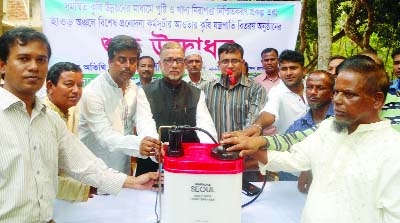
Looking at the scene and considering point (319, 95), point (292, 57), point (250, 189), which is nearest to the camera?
point (250, 189)

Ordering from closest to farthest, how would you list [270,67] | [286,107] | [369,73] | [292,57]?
[369,73], [286,107], [292,57], [270,67]

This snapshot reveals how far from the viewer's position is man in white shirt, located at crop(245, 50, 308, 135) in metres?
3.49

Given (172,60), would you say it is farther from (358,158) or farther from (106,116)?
(358,158)

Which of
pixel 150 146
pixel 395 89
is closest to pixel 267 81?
pixel 395 89

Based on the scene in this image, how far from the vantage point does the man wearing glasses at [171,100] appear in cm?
295

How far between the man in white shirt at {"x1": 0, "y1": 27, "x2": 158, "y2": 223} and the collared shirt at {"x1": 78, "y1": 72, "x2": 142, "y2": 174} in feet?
3.55

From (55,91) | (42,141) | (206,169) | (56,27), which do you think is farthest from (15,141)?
Answer: (56,27)

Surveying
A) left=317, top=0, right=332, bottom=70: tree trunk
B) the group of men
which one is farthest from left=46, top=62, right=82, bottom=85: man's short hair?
left=317, top=0, right=332, bottom=70: tree trunk

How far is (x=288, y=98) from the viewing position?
3.55 metres

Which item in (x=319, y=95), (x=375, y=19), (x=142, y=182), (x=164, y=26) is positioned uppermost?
(x=375, y=19)

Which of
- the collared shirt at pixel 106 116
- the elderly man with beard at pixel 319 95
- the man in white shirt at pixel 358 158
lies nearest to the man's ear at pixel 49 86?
the collared shirt at pixel 106 116

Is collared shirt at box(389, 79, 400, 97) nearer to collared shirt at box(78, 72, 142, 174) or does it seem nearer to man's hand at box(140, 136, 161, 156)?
man's hand at box(140, 136, 161, 156)

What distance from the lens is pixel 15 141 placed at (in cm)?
158

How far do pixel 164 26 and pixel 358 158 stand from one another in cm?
356
